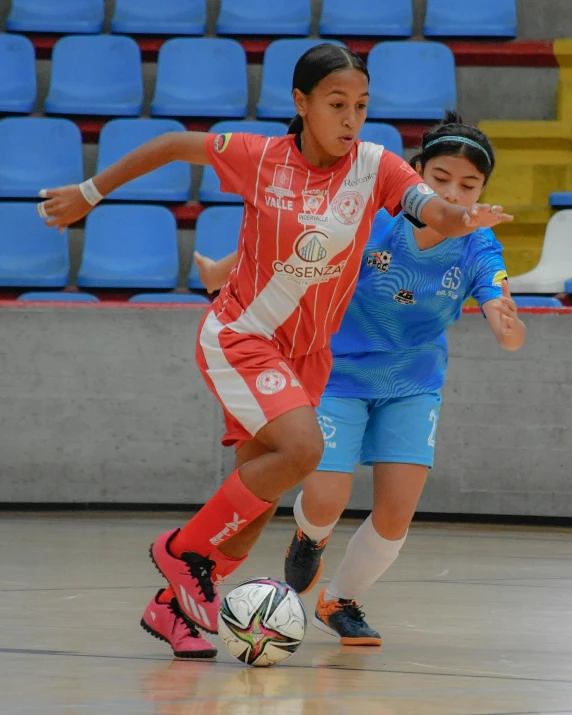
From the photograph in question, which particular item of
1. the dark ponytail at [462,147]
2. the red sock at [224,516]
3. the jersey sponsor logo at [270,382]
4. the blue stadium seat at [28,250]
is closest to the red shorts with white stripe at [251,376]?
the jersey sponsor logo at [270,382]

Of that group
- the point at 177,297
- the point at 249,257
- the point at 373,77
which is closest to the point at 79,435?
the point at 177,297

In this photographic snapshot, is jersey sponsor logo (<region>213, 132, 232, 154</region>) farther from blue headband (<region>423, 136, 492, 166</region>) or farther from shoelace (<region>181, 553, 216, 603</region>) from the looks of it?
shoelace (<region>181, 553, 216, 603</region>)

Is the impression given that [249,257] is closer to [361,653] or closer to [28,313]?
[361,653]

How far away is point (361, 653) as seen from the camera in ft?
12.6

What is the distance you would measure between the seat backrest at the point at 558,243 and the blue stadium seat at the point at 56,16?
3658 millimetres

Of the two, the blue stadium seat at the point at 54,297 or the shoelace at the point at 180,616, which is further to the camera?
the blue stadium seat at the point at 54,297

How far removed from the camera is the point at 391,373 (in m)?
4.30

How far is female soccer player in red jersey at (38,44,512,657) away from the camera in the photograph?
11.8ft

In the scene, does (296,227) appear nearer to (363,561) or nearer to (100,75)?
(363,561)

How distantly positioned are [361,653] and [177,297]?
4562 mm

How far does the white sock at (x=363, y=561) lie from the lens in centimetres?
427

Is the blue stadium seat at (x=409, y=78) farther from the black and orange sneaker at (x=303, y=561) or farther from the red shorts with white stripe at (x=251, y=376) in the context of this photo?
the red shorts with white stripe at (x=251, y=376)

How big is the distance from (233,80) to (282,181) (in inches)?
230

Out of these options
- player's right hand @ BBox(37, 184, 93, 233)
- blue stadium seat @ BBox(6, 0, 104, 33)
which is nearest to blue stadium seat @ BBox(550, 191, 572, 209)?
blue stadium seat @ BBox(6, 0, 104, 33)
